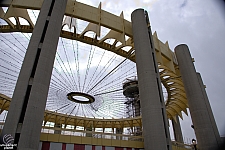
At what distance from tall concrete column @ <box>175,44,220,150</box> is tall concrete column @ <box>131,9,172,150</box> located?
8.72 metres

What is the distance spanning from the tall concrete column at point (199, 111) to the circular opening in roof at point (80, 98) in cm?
1801

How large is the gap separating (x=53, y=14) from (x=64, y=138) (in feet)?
47.7

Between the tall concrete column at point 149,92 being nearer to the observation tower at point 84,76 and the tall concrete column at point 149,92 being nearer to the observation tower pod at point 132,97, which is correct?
the observation tower at point 84,76

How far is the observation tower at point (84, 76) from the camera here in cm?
1708

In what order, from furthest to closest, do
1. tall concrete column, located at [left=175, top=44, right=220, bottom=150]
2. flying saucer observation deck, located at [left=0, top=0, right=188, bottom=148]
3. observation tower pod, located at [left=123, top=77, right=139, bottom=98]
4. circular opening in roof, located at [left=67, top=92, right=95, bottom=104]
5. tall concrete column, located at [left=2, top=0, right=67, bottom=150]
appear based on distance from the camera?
1. observation tower pod, located at [left=123, top=77, right=139, bottom=98]
2. circular opening in roof, located at [left=67, top=92, right=95, bottom=104]
3. flying saucer observation deck, located at [left=0, top=0, right=188, bottom=148]
4. tall concrete column, located at [left=175, top=44, right=220, bottom=150]
5. tall concrete column, located at [left=2, top=0, right=67, bottom=150]

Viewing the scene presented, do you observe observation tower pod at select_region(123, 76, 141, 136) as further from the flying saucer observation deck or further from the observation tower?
the flying saucer observation deck

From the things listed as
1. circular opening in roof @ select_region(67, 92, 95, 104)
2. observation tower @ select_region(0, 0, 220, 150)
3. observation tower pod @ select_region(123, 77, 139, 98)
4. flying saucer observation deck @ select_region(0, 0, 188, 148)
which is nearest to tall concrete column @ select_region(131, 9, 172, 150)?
observation tower @ select_region(0, 0, 220, 150)

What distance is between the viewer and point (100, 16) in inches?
1069

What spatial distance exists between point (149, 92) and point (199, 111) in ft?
35.5

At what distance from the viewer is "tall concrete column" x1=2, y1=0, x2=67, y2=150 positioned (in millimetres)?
14984

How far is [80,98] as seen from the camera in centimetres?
3672

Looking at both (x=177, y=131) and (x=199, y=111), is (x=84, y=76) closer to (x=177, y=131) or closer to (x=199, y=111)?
(x=199, y=111)

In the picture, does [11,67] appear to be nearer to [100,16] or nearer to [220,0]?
[100,16]

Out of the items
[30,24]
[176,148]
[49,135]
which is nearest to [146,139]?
[176,148]
